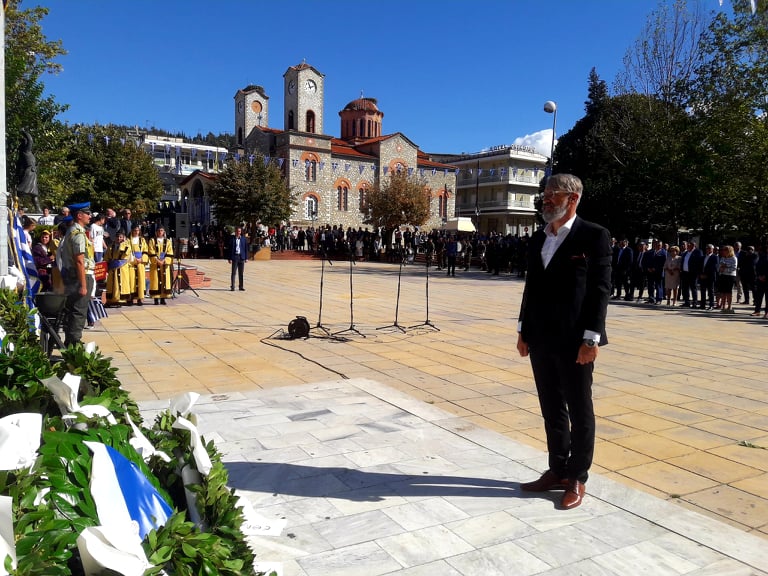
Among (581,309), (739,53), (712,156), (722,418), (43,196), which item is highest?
(739,53)

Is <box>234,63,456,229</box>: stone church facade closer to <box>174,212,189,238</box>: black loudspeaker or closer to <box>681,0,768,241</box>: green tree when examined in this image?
<box>174,212,189,238</box>: black loudspeaker

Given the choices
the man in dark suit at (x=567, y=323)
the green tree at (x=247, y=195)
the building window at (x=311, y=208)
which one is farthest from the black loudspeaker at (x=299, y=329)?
the building window at (x=311, y=208)

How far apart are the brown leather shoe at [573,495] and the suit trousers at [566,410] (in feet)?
0.12

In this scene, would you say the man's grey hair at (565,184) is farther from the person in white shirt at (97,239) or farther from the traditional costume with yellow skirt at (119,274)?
the traditional costume with yellow skirt at (119,274)

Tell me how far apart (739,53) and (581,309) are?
70.1 feet

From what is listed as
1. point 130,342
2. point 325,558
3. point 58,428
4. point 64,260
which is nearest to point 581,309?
point 325,558

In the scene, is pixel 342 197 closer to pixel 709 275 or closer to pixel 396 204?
pixel 396 204

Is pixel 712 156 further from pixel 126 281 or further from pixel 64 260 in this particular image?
pixel 64 260

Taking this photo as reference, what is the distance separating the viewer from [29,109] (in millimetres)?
17062

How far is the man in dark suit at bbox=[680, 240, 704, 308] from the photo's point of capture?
1559cm

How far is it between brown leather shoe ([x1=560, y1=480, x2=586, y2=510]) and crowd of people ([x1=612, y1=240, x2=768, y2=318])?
12.7 meters

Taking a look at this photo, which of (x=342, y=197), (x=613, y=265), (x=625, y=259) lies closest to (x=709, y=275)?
(x=625, y=259)

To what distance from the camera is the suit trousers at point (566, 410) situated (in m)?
3.45

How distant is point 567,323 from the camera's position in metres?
3.42
